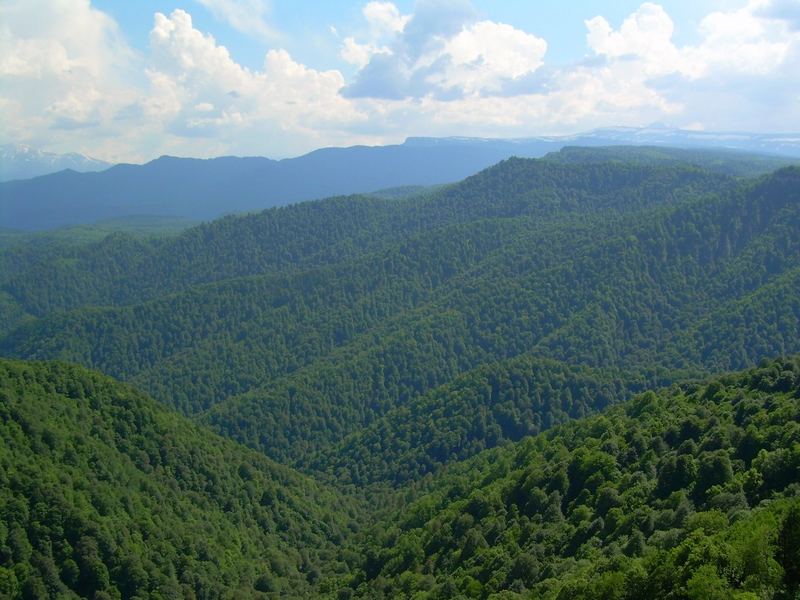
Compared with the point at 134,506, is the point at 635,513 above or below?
above

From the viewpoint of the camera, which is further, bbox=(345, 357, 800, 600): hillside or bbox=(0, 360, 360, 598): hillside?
bbox=(0, 360, 360, 598): hillside

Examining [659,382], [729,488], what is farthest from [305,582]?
[659,382]

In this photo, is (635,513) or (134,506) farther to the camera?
(134,506)

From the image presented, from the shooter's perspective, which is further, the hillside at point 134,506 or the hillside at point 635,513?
the hillside at point 134,506
